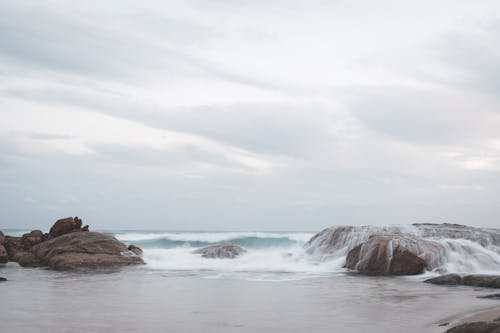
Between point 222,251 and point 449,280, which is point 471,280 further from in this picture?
point 222,251

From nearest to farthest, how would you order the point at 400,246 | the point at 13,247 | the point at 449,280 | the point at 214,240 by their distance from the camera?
1. the point at 449,280
2. the point at 400,246
3. the point at 13,247
4. the point at 214,240

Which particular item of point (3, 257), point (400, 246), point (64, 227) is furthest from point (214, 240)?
point (400, 246)

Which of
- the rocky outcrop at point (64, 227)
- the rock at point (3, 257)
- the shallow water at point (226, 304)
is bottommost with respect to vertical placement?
the shallow water at point (226, 304)

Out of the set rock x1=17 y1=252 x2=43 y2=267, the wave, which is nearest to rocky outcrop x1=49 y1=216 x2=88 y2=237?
rock x1=17 y1=252 x2=43 y2=267

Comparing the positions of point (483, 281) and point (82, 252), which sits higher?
point (82, 252)

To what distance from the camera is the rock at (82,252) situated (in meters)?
20.1

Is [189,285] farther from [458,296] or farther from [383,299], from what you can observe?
[458,296]

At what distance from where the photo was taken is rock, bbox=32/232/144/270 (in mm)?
20094

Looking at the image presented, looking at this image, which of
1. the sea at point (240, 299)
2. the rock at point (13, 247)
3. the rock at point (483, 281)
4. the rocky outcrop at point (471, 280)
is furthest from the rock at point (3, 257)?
the rock at point (483, 281)

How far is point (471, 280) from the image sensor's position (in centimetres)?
1426

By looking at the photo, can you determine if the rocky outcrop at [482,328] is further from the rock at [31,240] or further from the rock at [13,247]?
the rock at [31,240]

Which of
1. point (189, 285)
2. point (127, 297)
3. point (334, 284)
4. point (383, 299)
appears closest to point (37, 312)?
point (127, 297)

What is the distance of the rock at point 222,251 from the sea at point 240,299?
4112 millimetres

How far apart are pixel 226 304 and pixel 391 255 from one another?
8.88 metres
